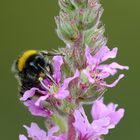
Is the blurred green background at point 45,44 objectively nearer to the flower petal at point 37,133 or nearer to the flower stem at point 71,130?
the flower petal at point 37,133

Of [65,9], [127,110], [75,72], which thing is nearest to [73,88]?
[75,72]

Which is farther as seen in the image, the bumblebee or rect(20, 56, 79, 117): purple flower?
the bumblebee

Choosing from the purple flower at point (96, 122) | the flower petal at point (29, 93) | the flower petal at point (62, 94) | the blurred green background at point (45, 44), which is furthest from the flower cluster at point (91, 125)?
the blurred green background at point (45, 44)

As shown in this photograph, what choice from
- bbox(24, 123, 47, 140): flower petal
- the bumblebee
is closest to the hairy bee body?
the bumblebee

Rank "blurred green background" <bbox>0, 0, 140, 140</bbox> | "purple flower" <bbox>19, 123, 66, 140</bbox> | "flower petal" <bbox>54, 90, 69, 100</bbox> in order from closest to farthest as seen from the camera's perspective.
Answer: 1. "flower petal" <bbox>54, 90, 69, 100</bbox>
2. "purple flower" <bbox>19, 123, 66, 140</bbox>
3. "blurred green background" <bbox>0, 0, 140, 140</bbox>

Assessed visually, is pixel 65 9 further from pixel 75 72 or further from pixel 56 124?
pixel 56 124

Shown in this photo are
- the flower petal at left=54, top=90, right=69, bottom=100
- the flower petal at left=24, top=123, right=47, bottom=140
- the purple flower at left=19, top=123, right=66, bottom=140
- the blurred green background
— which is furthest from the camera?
the blurred green background

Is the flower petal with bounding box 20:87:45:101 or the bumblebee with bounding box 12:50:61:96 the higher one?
the bumblebee with bounding box 12:50:61:96

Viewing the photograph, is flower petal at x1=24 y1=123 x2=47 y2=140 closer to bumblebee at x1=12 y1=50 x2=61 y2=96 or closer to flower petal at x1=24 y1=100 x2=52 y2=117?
flower petal at x1=24 y1=100 x2=52 y2=117
